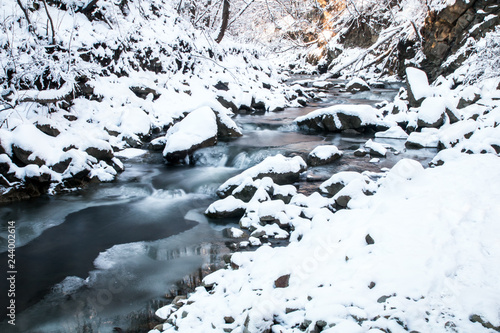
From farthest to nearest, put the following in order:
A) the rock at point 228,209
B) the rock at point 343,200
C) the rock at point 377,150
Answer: the rock at point 377,150
the rock at point 228,209
the rock at point 343,200

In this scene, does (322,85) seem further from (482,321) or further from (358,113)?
(482,321)

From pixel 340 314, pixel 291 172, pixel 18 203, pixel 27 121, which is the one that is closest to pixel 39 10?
pixel 27 121

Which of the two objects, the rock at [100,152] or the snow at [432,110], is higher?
the snow at [432,110]

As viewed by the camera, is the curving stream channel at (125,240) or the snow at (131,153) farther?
the snow at (131,153)

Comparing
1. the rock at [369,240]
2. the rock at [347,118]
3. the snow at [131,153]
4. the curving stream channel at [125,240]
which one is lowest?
the curving stream channel at [125,240]

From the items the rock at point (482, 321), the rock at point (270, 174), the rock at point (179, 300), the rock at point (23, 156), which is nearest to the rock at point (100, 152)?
the rock at point (23, 156)

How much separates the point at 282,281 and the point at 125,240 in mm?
2771

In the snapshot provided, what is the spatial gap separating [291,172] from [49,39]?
7.12 m

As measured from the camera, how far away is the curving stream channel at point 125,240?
3301 mm

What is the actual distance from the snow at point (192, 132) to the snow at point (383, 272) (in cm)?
469

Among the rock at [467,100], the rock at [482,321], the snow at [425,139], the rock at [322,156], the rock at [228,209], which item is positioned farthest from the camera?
the rock at [467,100]

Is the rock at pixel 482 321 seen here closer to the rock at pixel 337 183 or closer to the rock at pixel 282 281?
the rock at pixel 282 281

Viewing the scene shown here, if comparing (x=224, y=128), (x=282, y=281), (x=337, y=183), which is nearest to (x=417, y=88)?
(x=224, y=128)

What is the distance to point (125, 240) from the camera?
4691 mm
